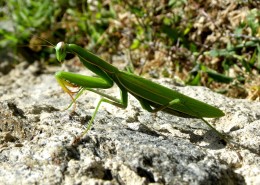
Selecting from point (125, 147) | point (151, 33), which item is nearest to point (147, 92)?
point (125, 147)

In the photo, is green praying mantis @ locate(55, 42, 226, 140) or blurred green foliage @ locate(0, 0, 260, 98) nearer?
green praying mantis @ locate(55, 42, 226, 140)

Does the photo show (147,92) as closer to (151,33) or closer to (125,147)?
(125,147)

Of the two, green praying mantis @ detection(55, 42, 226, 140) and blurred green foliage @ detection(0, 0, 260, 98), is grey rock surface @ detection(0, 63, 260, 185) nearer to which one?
green praying mantis @ detection(55, 42, 226, 140)

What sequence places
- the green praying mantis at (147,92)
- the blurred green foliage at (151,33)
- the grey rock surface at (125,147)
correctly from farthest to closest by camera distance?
the blurred green foliage at (151,33) → the green praying mantis at (147,92) → the grey rock surface at (125,147)

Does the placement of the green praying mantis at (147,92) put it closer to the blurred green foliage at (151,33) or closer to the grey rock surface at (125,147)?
the grey rock surface at (125,147)

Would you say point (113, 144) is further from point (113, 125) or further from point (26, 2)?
point (26, 2)

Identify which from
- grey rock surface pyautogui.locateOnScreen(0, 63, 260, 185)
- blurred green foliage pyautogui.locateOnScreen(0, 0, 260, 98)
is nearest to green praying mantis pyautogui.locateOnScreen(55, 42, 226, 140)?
grey rock surface pyautogui.locateOnScreen(0, 63, 260, 185)

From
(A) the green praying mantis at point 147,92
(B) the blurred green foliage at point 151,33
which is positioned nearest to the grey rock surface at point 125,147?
(A) the green praying mantis at point 147,92
